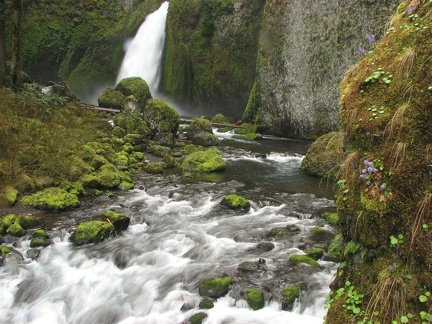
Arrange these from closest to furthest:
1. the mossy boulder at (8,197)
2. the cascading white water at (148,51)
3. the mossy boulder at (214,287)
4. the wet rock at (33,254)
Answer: the mossy boulder at (214,287)
the wet rock at (33,254)
the mossy boulder at (8,197)
the cascading white water at (148,51)

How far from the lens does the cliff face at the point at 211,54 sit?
28.1m

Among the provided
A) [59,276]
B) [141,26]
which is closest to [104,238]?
[59,276]

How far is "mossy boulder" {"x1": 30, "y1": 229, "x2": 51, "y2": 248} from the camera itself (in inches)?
288

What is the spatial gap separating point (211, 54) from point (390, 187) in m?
28.2

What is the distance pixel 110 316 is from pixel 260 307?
7.37ft

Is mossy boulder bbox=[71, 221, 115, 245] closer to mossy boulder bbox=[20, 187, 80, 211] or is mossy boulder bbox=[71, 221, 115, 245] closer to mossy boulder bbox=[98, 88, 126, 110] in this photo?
mossy boulder bbox=[20, 187, 80, 211]

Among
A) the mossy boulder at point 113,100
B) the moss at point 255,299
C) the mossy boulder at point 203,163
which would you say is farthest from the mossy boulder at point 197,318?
the mossy boulder at point 113,100

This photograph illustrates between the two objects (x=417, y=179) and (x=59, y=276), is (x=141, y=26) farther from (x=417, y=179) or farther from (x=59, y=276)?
(x=417, y=179)

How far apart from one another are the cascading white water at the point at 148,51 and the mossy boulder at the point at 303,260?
91.6 ft

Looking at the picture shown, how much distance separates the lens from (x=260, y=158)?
655 inches

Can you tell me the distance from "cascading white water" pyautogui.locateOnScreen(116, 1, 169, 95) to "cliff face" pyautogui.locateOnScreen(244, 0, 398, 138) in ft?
38.2

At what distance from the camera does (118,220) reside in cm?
830

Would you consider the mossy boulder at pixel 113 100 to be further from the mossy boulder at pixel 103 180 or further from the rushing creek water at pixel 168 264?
the rushing creek water at pixel 168 264

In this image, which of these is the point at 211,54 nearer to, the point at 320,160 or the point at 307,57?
the point at 307,57
